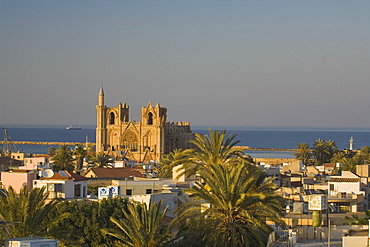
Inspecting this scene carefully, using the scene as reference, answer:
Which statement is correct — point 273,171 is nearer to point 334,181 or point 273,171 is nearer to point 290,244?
point 334,181

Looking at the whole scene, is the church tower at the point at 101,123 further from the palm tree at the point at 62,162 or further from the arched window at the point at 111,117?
the palm tree at the point at 62,162

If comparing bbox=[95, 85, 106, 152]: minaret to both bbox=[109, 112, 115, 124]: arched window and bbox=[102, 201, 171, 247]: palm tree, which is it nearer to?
bbox=[109, 112, 115, 124]: arched window

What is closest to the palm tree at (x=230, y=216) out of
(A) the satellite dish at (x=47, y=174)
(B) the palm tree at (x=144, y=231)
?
(B) the palm tree at (x=144, y=231)

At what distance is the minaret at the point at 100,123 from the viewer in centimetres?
11756

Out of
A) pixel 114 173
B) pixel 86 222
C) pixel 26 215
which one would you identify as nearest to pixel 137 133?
pixel 114 173

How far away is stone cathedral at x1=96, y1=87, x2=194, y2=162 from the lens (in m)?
112

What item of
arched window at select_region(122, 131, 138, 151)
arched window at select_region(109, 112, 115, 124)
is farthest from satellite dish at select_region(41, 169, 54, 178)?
arched window at select_region(109, 112, 115, 124)

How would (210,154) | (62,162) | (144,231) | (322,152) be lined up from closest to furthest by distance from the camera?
1. (144,231)
2. (210,154)
3. (62,162)
4. (322,152)

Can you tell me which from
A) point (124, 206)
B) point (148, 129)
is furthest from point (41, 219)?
point (148, 129)

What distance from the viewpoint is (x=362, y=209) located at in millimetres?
41719

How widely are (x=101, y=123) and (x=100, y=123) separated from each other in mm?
193

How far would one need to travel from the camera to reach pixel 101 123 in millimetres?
119125

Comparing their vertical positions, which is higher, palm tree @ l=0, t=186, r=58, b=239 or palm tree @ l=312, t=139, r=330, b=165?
palm tree @ l=312, t=139, r=330, b=165

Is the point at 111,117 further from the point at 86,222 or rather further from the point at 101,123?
the point at 86,222
